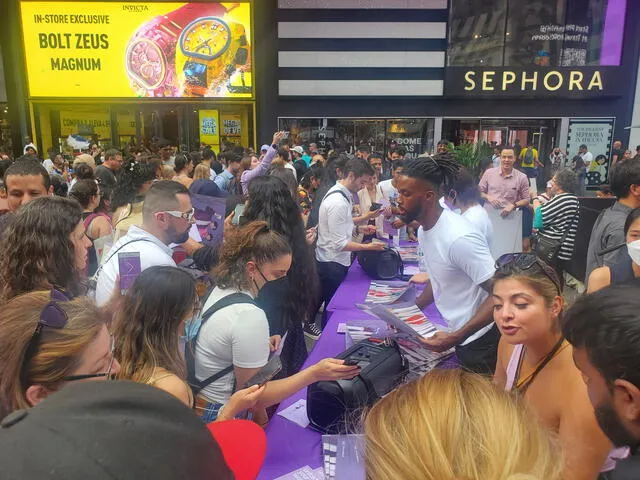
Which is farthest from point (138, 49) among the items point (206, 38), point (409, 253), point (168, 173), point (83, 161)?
point (409, 253)

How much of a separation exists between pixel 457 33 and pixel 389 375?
51.6ft

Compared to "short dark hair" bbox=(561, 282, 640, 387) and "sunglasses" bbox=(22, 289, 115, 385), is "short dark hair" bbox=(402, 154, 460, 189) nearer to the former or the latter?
"short dark hair" bbox=(561, 282, 640, 387)

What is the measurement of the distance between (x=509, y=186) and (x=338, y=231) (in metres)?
3.96

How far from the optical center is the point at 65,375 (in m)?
1.32

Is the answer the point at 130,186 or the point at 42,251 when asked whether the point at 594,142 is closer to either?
the point at 130,186

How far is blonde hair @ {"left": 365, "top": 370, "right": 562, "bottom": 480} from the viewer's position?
0.78 m

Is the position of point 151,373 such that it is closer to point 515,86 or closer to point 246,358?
point 246,358

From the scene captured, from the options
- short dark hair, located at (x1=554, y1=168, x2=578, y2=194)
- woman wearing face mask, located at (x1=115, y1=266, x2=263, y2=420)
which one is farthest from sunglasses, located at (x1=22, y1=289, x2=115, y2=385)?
short dark hair, located at (x1=554, y1=168, x2=578, y2=194)

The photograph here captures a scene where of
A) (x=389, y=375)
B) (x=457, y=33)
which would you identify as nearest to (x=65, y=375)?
(x=389, y=375)

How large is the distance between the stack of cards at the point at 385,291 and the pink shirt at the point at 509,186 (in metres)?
3.68

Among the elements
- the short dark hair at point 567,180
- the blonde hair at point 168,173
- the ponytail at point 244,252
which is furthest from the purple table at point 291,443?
the blonde hair at point 168,173

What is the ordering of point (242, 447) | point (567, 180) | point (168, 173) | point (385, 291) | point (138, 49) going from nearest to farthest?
point (242, 447) → point (385, 291) → point (567, 180) → point (168, 173) → point (138, 49)

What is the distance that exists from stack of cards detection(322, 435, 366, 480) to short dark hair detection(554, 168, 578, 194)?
479 centimetres

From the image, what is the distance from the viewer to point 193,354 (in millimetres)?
2088
